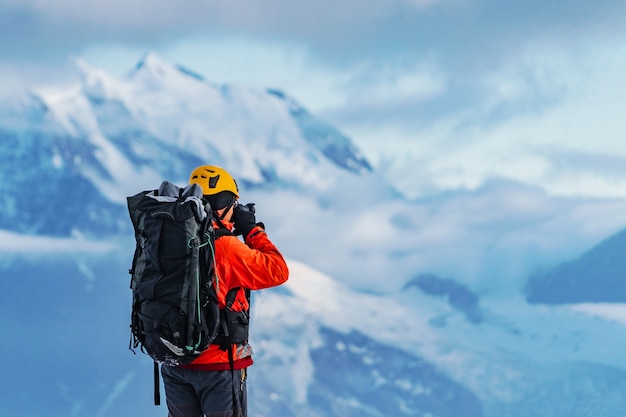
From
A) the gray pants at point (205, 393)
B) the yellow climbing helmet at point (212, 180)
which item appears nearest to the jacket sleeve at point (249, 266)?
the yellow climbing helmet at point (212, 180)

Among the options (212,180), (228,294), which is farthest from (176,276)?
(212,180)

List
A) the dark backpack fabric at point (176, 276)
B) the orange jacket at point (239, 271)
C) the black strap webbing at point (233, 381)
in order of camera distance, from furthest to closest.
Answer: the black strap webbing at point (233, 381), the orange jacket at point (239, 271), the dark backpack fabric at point (176, 276)

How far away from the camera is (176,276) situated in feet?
13.8

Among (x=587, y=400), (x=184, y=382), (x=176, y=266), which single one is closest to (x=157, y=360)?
(x=184, y=382)

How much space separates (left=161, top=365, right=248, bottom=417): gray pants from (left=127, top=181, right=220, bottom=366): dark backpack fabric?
0.20 meters

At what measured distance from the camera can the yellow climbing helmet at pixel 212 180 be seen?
14.8 feet

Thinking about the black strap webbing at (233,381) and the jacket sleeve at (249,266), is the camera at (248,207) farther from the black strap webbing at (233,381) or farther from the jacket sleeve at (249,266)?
the black strap webbing at (233,381)

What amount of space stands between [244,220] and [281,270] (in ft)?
1.42

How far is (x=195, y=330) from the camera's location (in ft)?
14.1

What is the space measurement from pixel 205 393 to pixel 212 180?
126 centimetres

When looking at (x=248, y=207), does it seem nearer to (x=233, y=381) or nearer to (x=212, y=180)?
(x=212, y=180)

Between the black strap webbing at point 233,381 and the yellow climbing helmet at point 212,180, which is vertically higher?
the yellow climbing helmet at point 212,180

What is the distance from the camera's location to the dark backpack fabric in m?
4.19

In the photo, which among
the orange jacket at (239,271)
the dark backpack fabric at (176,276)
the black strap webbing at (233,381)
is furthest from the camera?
the black strap webbing at (233,381)
